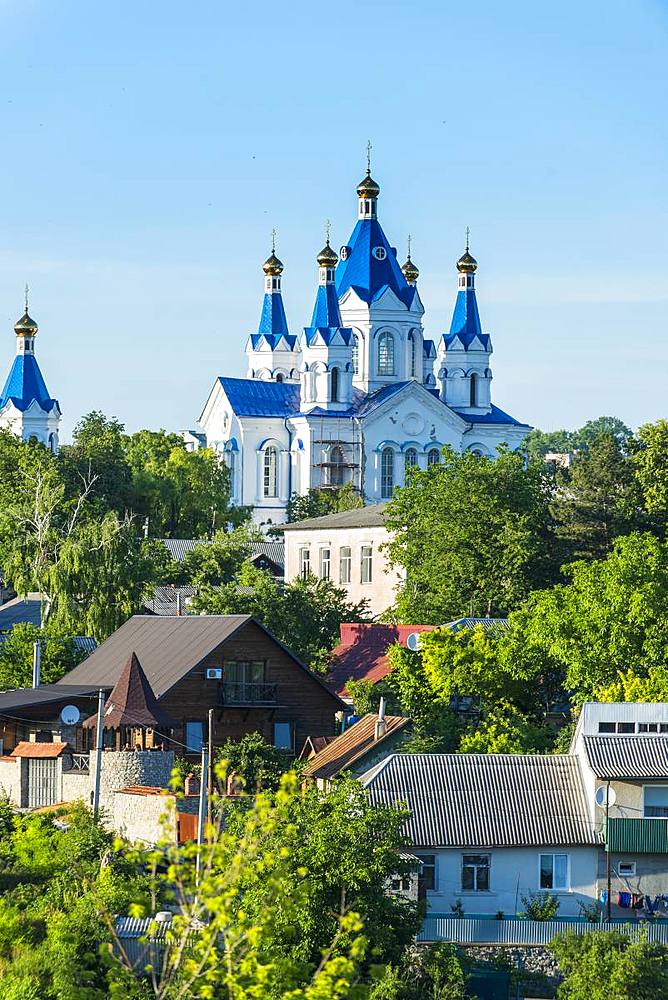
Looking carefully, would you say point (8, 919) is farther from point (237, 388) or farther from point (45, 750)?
point (237, 388)

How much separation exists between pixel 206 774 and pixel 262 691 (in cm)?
894

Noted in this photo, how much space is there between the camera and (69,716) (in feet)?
140

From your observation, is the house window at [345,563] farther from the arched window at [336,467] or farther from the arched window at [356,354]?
the arched window at [356,354]

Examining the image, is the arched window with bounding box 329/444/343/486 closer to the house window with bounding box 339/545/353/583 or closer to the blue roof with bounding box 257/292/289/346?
the blue roof with bounding box 257/292/289/346

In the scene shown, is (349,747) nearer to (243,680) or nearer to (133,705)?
(133,705)

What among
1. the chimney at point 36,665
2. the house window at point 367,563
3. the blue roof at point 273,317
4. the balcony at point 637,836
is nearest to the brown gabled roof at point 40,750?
the chimney at point 36,665

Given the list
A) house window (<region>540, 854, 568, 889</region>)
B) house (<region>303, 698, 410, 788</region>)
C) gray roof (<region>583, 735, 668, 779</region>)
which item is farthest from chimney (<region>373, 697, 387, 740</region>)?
house window (<region>540, 854, 568, 889</region>)

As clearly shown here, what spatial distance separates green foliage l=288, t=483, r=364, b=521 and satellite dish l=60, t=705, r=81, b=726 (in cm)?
Answer: 4491

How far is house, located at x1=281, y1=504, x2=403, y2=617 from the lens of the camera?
64.8m

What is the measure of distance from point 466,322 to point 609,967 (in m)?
84.2

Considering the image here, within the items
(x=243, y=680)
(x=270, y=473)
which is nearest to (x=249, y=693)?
(x=243, y=680)

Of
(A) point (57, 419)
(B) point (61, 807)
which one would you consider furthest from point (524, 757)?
(A) point (57, 419)

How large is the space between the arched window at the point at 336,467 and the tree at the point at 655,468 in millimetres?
41979

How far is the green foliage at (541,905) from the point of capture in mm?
33031
